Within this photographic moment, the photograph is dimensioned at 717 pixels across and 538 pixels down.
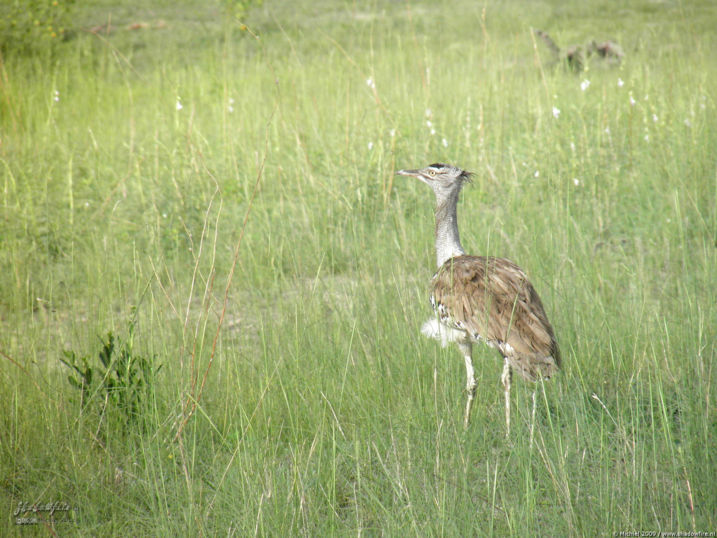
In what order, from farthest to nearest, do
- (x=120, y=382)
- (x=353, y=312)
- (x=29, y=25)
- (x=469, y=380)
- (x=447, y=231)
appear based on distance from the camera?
1. (x=29, y=25)
2. (x=447, y=231)
3. (x=353, y=312)
4. (x=469, y=380)
5. (x=120, y=382)

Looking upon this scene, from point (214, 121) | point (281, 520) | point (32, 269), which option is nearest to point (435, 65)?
point (214, 121)

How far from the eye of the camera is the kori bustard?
2.48 metres

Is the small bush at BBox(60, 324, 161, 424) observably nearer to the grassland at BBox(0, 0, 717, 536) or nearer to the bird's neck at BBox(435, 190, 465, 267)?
the grassland at BBox(0, 0, 717, 536)

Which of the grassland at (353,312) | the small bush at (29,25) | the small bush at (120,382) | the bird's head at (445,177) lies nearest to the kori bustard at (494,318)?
the grassland at (353,312)

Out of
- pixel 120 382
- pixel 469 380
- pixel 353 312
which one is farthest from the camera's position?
pixel 353 312

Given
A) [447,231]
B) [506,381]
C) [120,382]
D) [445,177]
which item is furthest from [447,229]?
[120,382]

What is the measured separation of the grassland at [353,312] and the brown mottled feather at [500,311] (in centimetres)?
14

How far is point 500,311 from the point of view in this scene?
261 cm

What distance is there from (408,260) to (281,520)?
2.03m

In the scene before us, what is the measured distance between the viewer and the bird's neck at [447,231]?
10.7ft

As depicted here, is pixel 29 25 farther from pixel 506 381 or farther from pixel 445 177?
pixel 506 381

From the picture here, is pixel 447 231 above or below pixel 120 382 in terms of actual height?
above

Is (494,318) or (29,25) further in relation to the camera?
(29,25)

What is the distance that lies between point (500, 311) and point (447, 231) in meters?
0.77
